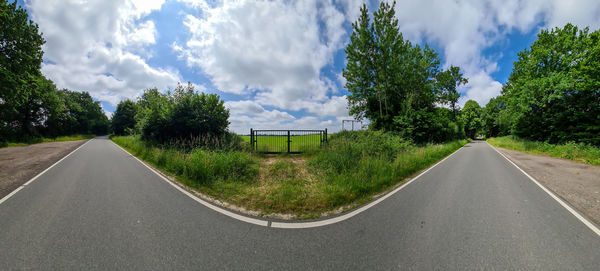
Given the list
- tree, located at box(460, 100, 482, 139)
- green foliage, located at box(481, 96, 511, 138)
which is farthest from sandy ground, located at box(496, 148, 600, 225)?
green foliage, located at box(481, 96, 511, 138)

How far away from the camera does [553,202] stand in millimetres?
4836

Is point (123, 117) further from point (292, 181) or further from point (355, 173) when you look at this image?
point (355, 173)

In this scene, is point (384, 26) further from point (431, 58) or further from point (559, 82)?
point (559, 82)

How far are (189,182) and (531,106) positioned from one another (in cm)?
3418

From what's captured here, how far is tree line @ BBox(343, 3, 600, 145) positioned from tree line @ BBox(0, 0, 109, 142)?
28074 mm

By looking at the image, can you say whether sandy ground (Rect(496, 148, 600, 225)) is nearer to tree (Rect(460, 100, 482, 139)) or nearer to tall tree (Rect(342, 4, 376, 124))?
tall tree (Rect(342, 4, 376, 124))

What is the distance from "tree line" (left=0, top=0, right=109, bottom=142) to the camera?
14164mm

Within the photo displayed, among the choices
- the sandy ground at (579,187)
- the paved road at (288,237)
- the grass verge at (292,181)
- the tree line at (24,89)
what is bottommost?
the sandy ground at (579,187)

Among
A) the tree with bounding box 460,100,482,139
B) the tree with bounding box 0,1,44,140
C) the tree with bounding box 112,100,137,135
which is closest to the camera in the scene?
the tree with bounding box 0,1,44,140

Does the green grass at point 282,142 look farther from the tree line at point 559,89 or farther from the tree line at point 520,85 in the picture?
the tree line at point 559,89

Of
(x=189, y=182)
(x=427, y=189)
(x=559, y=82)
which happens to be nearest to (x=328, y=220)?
(x=427, y=189)

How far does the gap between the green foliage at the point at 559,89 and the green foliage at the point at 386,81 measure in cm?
993

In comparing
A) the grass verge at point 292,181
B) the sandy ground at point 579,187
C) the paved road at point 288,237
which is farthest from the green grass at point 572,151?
the paved road at point 288,237

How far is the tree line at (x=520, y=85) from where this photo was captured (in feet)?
55.6
